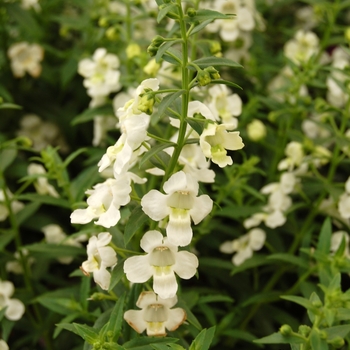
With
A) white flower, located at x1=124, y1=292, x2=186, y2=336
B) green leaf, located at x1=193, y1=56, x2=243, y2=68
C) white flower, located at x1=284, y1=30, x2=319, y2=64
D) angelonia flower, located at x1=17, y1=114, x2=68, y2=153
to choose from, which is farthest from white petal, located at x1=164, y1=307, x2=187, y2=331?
white flower, located at x1=284, y1=30, x2=319, y2=64

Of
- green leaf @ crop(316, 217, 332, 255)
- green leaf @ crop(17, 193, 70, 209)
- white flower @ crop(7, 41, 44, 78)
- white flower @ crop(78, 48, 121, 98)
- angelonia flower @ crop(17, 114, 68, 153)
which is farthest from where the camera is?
angelonia flower @ crop(17, 114, 68, 153)

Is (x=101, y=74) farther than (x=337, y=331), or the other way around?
(x=101, y=74)

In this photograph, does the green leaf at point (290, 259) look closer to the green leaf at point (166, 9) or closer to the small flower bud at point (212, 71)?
the small flower bud at point (212, 71)

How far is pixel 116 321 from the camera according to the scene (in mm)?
1328

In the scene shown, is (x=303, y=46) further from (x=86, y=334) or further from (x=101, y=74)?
(x=86, y=334)

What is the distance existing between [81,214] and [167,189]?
257 millimetres

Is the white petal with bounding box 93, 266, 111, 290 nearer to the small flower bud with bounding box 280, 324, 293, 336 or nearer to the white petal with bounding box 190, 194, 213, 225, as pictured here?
the white petal with bounding box 190, 194, 213, 225

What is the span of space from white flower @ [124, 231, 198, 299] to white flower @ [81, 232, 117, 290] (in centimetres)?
8

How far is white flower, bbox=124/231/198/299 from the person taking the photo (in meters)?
1.25

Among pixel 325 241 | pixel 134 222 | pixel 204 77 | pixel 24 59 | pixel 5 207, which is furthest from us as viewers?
pixel 24 59

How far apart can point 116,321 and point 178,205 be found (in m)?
0.32

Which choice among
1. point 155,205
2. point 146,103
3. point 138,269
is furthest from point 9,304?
point 146,103

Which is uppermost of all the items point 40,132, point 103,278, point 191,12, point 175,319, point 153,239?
point 191,12

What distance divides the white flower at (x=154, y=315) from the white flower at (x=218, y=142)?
37 cm
